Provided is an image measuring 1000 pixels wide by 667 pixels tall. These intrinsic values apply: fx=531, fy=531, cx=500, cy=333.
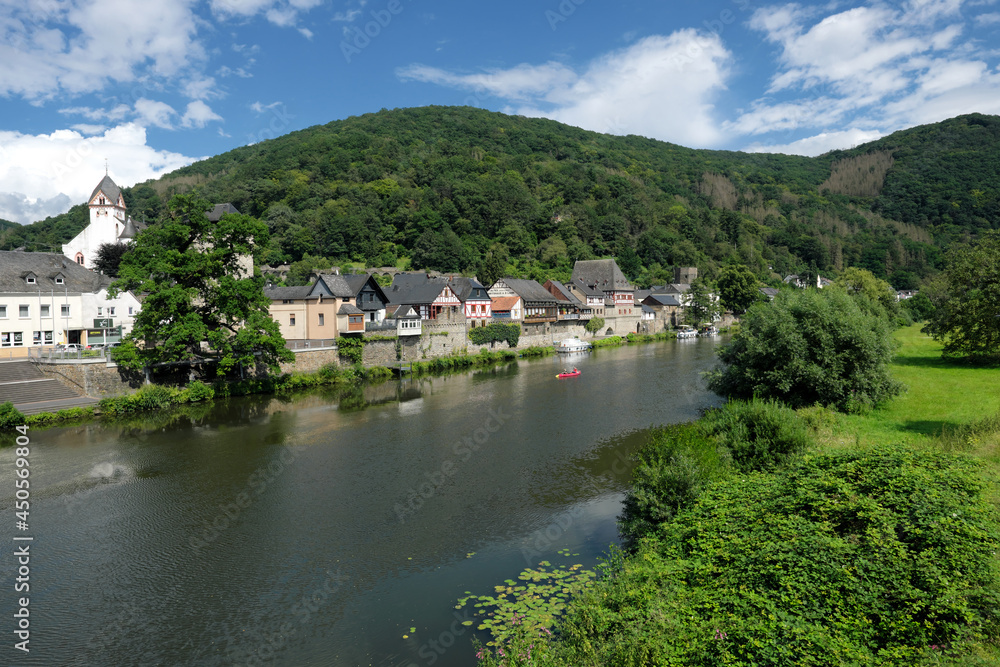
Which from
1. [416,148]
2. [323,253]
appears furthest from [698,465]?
[416,148]

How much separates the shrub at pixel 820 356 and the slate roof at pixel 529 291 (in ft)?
114

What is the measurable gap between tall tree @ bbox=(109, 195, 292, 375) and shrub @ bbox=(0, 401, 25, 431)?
4.33 metres

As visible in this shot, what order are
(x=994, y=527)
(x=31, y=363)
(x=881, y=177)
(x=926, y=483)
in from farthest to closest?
1. (x=881, y=177)
2. (x=31, y=363)
3. (x=926, y=483)
4. (x=994, y=527)

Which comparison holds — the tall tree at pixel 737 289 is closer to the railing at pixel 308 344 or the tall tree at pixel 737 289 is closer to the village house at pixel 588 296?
the village house at pixel 588 296

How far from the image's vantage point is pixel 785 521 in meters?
8.54

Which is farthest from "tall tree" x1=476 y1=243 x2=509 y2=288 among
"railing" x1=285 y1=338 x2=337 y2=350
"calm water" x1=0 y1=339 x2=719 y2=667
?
"calm water" x1=0 y1=339 x2=719 y2=667

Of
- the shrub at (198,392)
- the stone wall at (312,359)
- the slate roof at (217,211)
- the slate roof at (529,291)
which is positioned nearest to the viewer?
the shrub at (198,392)

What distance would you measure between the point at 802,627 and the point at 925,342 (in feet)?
125

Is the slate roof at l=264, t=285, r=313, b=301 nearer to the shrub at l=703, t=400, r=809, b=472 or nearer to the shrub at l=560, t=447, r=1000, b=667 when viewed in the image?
the shrub at l=703, t=400, r=809, b=472

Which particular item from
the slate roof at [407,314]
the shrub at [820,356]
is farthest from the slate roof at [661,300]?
the shrub at [820,356]

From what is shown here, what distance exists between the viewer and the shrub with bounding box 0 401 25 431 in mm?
20547

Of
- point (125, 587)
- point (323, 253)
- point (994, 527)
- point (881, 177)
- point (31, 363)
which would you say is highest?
point (881, 177)

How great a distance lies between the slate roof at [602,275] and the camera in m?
67.2

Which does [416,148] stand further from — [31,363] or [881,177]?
[881,177]
